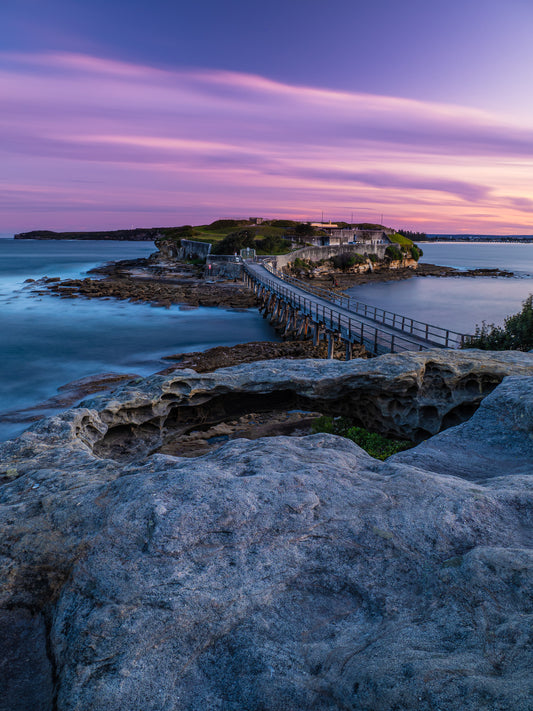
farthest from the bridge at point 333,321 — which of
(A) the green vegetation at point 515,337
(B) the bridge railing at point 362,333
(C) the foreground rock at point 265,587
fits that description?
(C) the foreground rock at point 265,587

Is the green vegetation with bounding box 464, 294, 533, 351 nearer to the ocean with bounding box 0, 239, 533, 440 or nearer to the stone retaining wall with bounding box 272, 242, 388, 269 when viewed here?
the ocean with bounding box 0, 239, 533, 440

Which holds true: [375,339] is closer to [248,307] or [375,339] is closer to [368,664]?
[368,664]

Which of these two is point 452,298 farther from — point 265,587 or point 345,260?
point 265,587

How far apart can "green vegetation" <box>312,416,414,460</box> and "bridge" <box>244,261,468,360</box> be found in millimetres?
5520

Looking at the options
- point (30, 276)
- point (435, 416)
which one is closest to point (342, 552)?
point (435, 416)

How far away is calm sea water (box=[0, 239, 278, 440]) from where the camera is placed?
2778cm

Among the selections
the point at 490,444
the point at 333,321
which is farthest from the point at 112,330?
the point at 490,444

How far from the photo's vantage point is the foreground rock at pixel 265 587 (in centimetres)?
378

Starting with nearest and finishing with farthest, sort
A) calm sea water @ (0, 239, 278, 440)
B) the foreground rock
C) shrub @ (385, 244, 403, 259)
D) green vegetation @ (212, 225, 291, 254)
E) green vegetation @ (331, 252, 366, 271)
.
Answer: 1. the foreground rock
2. calm sea water @ (0, 239, 278, 440)
3. green vegetation @ (212, 225, 291, 254)
4. green vegetation @ (331, 252, 366, 271)
5. shrub @ (385, 244, 403, 259)

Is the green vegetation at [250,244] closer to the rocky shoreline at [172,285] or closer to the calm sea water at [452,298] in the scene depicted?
the rocky shoreline at [172,285]

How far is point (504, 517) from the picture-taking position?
5.57 metres

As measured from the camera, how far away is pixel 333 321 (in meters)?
28.4

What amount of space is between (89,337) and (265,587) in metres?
36.4

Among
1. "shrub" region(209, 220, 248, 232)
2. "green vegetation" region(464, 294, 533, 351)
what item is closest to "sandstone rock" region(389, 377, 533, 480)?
"green vegetation" region(464, 294, 533, 351)
